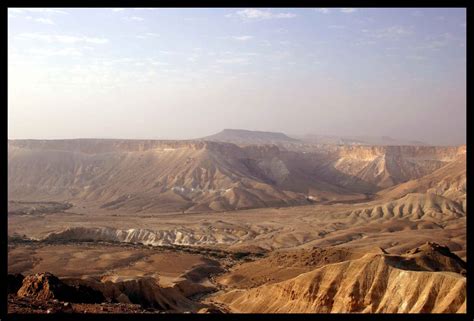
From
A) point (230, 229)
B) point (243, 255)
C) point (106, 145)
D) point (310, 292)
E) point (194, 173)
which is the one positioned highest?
point (106, 145)

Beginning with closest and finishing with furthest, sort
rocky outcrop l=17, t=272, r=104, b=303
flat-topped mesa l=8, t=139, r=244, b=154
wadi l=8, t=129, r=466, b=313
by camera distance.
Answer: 1. rocky outcrop l=17, t=272, r=104, b=303
2. wadi l=8, t=129, r=466, b=313
3. flat-topped mesa l=8, t=139, r=244, b=154

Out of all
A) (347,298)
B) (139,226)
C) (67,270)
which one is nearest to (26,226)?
(139,226)

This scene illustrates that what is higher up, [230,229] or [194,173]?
[194,173]

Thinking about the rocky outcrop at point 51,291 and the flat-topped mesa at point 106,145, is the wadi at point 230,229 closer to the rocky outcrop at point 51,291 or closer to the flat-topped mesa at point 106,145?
the rocky outcrop at point 51,291

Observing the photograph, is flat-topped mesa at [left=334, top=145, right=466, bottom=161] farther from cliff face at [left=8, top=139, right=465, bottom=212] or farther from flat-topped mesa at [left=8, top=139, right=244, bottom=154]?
flat-topped mesa at [left=8, top=139, right=244, bottom=154]

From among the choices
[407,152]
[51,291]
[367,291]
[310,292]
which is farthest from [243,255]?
[407,152]

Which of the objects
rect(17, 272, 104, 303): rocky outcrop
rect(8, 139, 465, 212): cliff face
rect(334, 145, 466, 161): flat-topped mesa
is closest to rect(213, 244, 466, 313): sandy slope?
rect(17, 272, 104, 303): rocky outcrop

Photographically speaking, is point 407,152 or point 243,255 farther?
point 407,152

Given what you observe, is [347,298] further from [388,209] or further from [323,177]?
[323,177]

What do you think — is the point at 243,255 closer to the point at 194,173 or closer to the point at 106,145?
the point at 194,173
